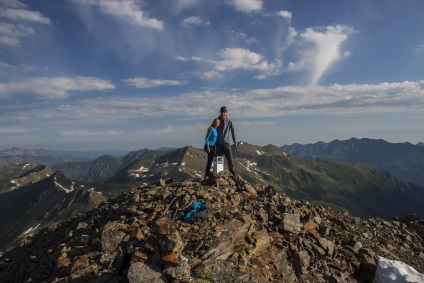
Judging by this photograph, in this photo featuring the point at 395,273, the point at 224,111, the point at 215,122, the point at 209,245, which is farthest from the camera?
the point at 224,111

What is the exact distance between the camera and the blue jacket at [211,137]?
22.9 m

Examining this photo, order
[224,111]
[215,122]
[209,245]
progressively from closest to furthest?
1. [209,245]
2. [215,122]
3. [224,111]

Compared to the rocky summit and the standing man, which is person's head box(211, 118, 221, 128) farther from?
the rocky summit

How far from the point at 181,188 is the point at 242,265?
28.0 ft

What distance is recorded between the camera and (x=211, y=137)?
23.0 meters

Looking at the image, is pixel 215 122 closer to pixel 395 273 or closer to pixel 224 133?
pixel 224 133

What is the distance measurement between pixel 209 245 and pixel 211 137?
1018 centimetres

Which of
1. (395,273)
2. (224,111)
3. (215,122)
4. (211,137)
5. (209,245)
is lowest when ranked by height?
(395,273)

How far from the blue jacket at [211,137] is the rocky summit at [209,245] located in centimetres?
277

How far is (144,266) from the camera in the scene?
12500 mm

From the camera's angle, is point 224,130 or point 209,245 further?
point 224,130

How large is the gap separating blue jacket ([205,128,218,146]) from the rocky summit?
2.77m

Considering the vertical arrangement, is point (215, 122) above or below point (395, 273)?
above

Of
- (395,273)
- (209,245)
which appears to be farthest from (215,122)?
(395,273)
